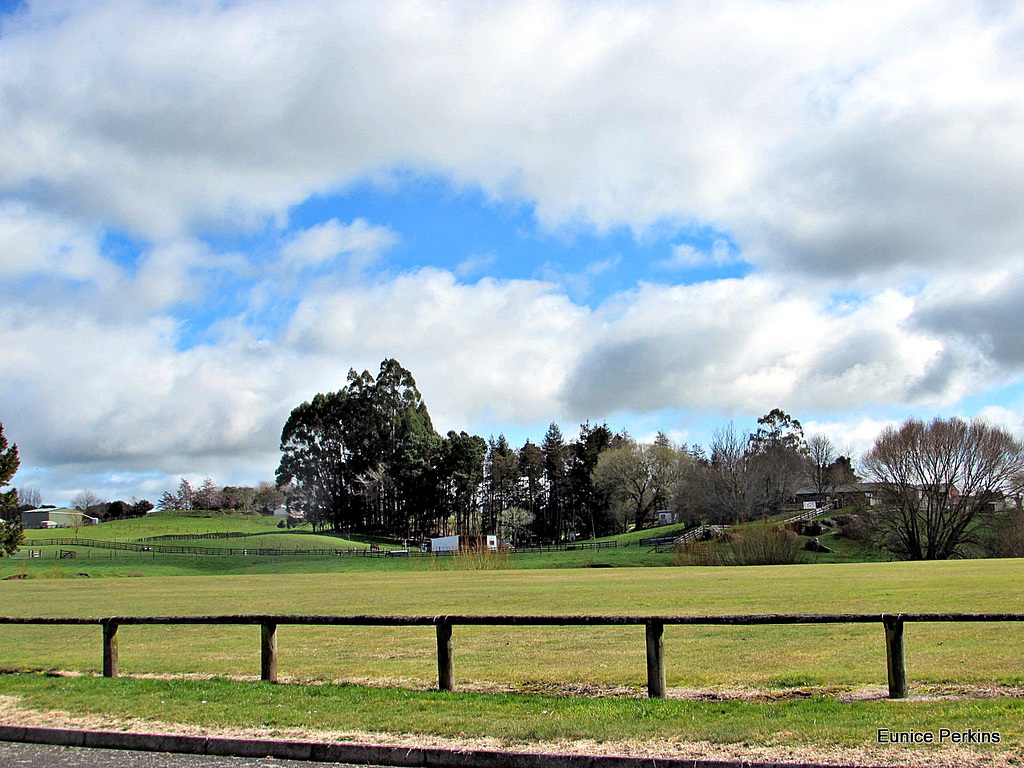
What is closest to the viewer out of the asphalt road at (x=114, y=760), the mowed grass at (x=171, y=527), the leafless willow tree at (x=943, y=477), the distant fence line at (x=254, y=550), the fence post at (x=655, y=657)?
the asphalt road at (x=114, y=760)

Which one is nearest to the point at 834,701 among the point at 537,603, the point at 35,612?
the point at 537,603

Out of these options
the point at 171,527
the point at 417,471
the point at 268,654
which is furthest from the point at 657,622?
the point at 171,527

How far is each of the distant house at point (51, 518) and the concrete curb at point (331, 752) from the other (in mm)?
183846

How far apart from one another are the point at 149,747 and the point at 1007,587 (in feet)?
91.1

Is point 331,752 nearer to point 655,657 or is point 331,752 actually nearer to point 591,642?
point 655,657

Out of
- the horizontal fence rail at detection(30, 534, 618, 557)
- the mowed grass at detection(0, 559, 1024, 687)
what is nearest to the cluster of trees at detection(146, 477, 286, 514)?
the horizontal fence rail at detection(30, 534, 618, 557)

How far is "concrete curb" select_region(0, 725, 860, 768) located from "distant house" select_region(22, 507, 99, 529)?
183846 millimetres

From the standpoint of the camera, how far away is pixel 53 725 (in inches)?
372

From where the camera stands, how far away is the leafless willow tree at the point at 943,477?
8275 cm

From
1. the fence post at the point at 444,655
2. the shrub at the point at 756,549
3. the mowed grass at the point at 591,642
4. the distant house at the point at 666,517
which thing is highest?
the fence post at the point at 444,655

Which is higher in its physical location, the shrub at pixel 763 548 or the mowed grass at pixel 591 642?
the mowed grass at pixel 591 642

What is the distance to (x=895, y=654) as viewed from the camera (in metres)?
9.80

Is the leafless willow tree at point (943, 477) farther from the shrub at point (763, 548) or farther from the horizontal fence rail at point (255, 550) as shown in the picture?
the horizontal fence rail at point (255, 550)

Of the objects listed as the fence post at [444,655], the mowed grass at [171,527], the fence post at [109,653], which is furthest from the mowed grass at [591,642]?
the mowed grass at [171,527]
